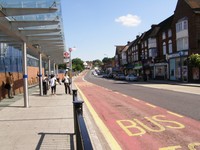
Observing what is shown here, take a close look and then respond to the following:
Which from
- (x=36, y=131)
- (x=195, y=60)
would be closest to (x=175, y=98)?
(x=36, y=131)

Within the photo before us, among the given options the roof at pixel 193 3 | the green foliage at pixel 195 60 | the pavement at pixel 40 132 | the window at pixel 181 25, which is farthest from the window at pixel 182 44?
the pavement at pixel 40 132

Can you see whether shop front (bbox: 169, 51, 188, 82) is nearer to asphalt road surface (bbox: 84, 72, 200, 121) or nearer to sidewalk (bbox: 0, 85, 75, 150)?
asphalt road surface (bbox: 84, 72, 200, 121)

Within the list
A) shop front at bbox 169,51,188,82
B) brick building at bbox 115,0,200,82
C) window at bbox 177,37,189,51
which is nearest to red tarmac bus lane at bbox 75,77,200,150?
brick building at bbox 115,0,200,82

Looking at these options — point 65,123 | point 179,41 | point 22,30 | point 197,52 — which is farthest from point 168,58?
point 65,123

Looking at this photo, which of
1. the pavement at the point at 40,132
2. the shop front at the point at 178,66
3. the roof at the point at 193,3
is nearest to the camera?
the pavement at the point at 40,132

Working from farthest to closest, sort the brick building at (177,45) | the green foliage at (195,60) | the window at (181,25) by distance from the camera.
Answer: the window at (181,25), the brick building at (177,45), the green foliage at (195,60)

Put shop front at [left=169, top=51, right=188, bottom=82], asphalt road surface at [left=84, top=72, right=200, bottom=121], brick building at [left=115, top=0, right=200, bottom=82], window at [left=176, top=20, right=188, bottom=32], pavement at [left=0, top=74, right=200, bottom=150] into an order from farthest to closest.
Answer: window at [left=176, top=20, right=188, bottom=32] → shop front at [left=169, top=51, right=188, bottom=82] → brick building at [left=115, top=0, right=200, bottom=82] → asphalt road surface at [left=84, top=72, right=200, bottom=121] → pavement at [left=0, top=74, right=200, bottom=150]

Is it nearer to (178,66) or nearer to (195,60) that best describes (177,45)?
(178,66)

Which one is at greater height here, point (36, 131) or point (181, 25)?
point (181, 25)

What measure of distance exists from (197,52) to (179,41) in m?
5.26

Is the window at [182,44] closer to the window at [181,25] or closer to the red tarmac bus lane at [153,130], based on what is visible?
the window at [181,25]

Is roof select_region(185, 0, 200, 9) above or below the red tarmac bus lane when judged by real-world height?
above

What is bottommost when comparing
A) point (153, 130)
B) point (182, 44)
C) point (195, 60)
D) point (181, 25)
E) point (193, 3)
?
point (153, 130)

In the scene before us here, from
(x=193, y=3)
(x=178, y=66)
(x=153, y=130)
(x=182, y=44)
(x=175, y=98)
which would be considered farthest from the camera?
(x=178, y=66)
